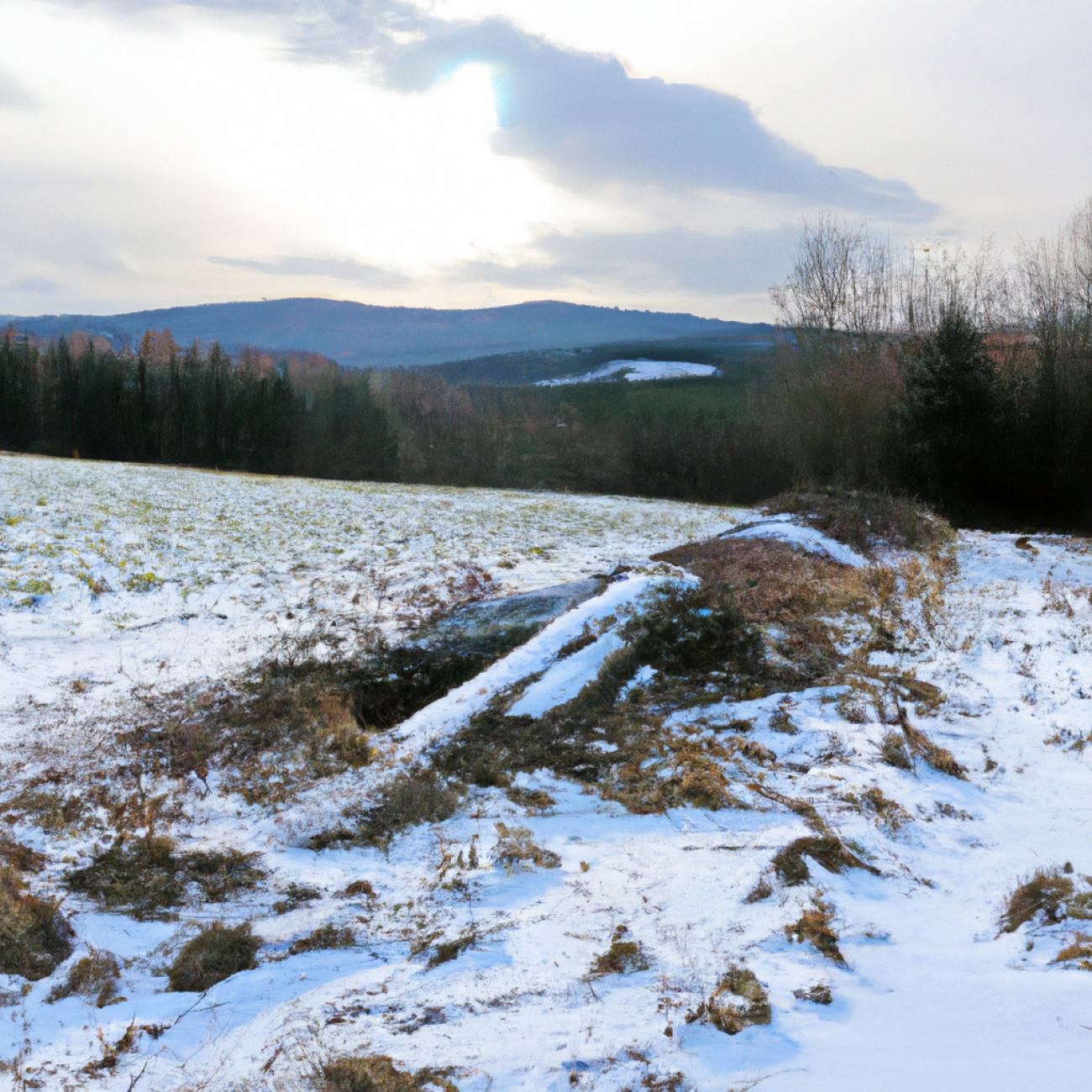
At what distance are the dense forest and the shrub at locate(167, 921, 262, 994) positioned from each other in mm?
23391

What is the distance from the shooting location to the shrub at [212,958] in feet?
14.1

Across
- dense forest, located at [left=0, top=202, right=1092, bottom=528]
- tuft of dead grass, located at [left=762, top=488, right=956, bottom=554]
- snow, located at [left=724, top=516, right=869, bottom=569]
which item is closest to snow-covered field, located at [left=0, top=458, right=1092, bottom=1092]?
snow, located at [left=724, top=516, right=869, bottom=569]

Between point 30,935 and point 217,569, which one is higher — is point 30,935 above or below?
below

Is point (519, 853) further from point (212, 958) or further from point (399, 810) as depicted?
point (212, 958)

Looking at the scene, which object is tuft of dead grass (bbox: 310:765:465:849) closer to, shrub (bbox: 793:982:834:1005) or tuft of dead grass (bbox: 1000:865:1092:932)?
shrub (bbox: 793:982:834:1005)

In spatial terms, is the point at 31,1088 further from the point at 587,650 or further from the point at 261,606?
the point at 261,606

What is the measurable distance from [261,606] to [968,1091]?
9.77 metres

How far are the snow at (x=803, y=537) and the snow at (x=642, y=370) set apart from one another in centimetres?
12731

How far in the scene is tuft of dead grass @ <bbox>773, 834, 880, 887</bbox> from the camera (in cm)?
498

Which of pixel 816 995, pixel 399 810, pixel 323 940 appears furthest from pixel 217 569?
pixel 816 995

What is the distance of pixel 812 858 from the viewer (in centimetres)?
514

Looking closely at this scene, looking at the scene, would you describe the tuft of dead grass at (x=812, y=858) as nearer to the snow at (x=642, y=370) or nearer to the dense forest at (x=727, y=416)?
the dense forest at (x=727, y=416)

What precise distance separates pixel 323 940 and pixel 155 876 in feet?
5.05

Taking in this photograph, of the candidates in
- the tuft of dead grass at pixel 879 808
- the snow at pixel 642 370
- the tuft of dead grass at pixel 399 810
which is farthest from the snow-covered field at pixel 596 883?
the snow at pixel 642 370
